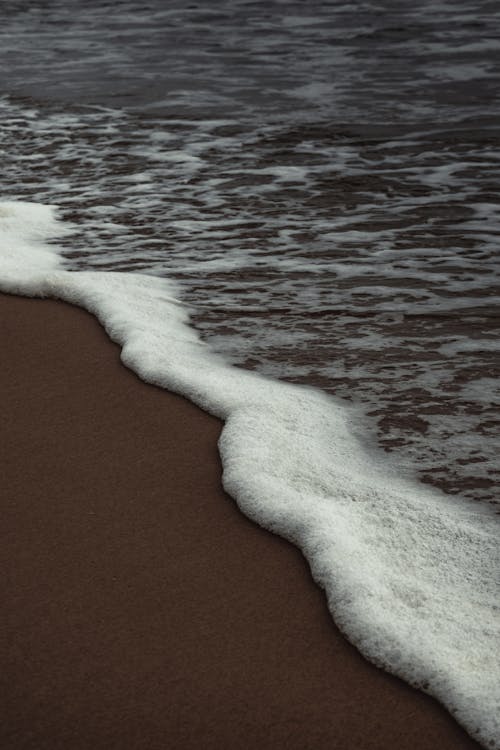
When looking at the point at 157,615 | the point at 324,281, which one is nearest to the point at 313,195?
the point at 324,281

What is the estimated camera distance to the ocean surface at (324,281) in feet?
6.56

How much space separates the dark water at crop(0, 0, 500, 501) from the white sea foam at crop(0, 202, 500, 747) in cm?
Answer: 12

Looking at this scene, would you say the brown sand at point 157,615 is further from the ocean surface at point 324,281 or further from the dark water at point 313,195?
the dark water at point 313,195

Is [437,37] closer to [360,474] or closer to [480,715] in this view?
[360,474]

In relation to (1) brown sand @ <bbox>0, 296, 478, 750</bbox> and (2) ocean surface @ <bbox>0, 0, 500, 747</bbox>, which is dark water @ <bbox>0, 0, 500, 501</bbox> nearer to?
(2) ocean surface @ <bbox>0, 0, 500, 747</bbox>

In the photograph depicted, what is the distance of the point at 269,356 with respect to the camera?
117 inches

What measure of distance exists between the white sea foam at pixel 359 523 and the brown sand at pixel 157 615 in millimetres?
45

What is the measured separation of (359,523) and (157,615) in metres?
0.50

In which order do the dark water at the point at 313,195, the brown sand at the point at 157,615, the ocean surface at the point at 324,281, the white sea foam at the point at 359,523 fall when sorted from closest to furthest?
1. the brown sand at the point at 157,615
2. the white sea foam at the point at 359,523
3. the ocean surface at the point at 324,281
4. the dark water at the point at 313,195

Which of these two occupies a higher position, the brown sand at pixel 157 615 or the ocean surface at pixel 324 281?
the brown sand at pixel 157 615

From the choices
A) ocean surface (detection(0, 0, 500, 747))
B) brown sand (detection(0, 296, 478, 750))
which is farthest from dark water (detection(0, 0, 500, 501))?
brown sand (detection(0, 296, 478, 750))

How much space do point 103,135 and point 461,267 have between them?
3318mm

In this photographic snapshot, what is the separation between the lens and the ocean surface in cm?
200

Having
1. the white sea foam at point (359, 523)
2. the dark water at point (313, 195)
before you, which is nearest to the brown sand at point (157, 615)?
the white sea foam at point (359, 523)
